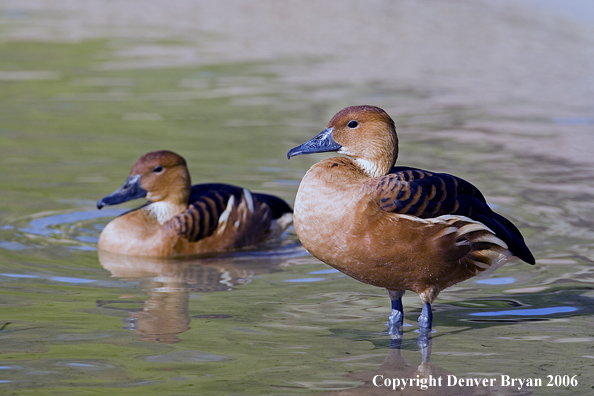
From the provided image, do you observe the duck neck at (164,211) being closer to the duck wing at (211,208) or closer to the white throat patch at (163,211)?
the white throat patch at (163,211)

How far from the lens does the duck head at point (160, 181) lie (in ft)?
28.9

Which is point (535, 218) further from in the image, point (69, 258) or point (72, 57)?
point (72, 57)

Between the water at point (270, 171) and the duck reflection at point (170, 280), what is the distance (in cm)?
3

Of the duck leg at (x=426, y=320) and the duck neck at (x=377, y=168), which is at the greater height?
the duck neck at (x=377, y=168)

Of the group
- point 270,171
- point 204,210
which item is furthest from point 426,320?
point 270,171

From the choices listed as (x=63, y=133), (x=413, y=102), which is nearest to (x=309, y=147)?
(x=63, y=133)

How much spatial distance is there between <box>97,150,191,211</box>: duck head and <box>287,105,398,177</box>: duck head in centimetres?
286

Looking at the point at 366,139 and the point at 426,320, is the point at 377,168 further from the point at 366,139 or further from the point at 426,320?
the point at 426,320

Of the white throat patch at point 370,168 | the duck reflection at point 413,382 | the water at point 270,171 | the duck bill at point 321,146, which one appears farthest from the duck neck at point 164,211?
the duck reflection at point 413,382

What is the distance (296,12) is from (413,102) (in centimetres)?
715

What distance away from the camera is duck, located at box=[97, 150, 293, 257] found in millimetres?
8508

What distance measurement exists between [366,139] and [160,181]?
3.25 m

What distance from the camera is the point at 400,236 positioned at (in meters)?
5.73

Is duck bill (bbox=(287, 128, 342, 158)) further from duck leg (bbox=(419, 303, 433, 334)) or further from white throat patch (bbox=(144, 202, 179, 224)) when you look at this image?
white throat patch (bbox=(144, 202, 179, 224))
